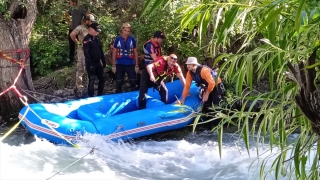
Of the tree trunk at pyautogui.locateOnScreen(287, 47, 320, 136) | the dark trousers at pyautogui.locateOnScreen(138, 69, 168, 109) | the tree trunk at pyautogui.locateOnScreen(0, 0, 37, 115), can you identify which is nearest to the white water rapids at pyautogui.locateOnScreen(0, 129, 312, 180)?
the dark trousers at pyautogui.locateOnScreen(138, 69, 168, 109)

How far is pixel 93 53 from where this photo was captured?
6.51m

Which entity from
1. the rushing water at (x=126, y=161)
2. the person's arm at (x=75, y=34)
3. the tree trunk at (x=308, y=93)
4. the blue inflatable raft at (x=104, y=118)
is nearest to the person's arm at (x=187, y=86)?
the blue inflatable raft at (x=104, y=118)

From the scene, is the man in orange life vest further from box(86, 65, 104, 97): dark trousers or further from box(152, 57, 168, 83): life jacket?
box(86, 65, 104, 97): dark trousers

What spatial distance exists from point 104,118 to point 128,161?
75 centimetres

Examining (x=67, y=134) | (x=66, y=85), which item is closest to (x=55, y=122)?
(x=67, y=134)

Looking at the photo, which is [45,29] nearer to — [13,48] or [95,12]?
[95,12]

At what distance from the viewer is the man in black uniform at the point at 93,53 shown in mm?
6285

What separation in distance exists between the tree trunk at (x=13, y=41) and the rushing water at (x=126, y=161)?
129 centimetres

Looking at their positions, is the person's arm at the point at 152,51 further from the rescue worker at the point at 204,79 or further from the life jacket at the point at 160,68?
the rescue worker at the point at 204,79

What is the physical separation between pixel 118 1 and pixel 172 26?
1.93m

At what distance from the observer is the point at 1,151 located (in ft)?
15.7

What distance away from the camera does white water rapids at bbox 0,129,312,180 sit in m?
4.38

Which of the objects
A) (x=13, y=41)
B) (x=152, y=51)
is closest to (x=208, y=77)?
(x=152, y=51)

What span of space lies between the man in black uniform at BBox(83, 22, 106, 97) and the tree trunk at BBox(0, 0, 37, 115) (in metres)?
1.15
